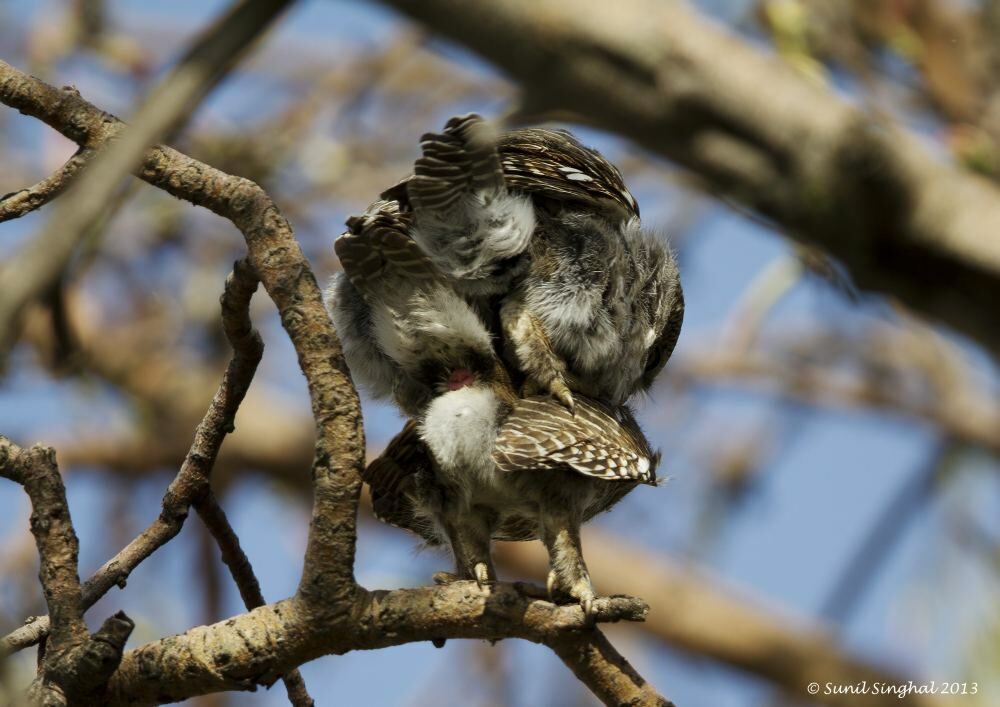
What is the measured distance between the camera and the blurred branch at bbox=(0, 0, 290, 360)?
117 cm

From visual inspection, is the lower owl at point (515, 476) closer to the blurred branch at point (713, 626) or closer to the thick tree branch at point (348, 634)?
the thick tree branch at point (348, 634)

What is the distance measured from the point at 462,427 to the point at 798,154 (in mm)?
1974

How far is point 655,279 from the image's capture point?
2.41 m

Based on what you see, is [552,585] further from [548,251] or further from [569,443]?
[548,251]

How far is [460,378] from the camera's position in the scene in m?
2.23

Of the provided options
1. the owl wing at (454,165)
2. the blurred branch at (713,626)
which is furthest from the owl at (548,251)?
the blurred branch at (713,626)

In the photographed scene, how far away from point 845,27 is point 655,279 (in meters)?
2.82

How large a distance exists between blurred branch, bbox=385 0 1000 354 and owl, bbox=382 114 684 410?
3.89 feet

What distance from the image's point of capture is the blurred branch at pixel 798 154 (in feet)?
11.7

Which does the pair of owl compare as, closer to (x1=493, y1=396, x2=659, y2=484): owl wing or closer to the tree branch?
(x1=493, y1=396, x2=659, y2=484): owl wing

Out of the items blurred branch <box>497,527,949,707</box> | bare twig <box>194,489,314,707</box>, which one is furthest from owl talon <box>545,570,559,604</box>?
blurred branch <box>497,527,949,707</box>

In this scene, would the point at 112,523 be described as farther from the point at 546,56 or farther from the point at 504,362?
the point at 504,362

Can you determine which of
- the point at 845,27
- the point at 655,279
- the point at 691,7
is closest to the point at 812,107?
the point at 691,7

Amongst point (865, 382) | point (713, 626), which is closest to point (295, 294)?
point (713, 626)
